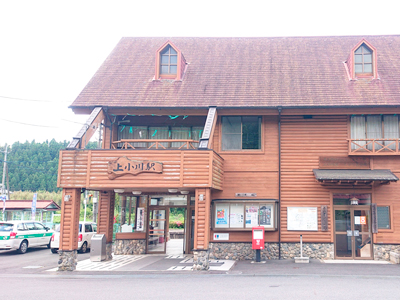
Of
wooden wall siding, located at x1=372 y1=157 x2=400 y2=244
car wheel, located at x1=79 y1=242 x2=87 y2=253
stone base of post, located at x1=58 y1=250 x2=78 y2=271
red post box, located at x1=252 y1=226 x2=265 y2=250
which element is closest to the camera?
stone base of post, located at x1=58 y1=250 x2=78 y2=271

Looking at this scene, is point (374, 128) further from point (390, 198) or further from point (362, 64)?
point (362, 64)

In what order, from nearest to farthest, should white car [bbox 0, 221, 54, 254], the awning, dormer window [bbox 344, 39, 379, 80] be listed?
the awning, dormer window [bbox 344, 39, 379, 80], white car [bbox 0, 221, 54, 254]

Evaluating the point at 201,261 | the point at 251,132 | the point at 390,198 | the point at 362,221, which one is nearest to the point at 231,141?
the point at 251,132

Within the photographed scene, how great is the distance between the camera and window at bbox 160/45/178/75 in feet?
62.6

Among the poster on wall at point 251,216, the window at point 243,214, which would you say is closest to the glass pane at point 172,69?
the window at point 243,214

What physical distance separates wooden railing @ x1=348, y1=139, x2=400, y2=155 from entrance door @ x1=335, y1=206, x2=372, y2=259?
2306 millimetres

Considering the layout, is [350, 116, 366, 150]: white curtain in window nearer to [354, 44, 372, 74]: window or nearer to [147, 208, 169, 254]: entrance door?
[354, 44, 372, 74]: window

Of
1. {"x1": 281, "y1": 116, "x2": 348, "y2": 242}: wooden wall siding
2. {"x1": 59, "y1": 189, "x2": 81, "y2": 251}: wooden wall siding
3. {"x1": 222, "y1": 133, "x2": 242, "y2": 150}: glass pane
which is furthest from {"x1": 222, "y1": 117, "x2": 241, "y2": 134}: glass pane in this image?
{"x1": 59, "y1": 189, "x2": 81, "y2": 251}: wooden wall siding

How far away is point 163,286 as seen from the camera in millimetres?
10734

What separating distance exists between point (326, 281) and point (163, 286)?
179 inches

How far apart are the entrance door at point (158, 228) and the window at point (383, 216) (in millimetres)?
9149

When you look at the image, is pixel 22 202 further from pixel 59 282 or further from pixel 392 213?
pixel 392 213

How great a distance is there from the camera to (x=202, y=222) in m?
A: 13.9

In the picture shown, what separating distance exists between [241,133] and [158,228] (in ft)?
19.5
